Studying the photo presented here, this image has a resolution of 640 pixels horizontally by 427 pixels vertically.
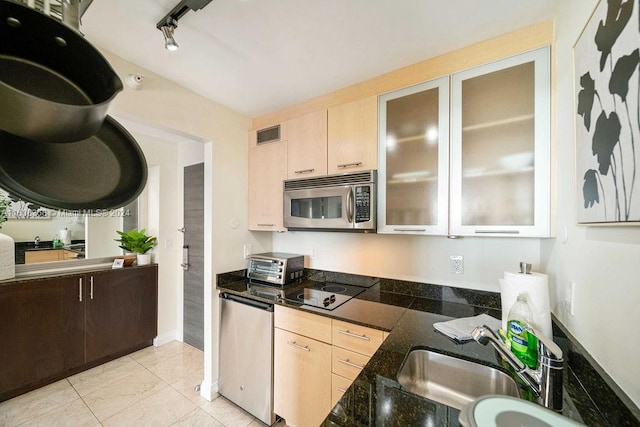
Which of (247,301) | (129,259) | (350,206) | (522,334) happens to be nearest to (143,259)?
(129,259)

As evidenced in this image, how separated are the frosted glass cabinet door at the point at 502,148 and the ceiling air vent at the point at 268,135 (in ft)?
4.51

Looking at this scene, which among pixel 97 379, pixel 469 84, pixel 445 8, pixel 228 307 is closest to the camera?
pixel 445 8

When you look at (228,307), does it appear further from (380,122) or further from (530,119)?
(530,119)

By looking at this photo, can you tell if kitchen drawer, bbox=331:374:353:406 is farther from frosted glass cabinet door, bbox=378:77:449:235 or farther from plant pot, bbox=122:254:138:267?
plant pot, bbox=122:254:138:267

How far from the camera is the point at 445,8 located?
1.20 m

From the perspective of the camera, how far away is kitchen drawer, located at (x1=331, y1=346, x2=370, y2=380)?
4.64 ft

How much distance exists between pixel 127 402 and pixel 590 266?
3.09 meters

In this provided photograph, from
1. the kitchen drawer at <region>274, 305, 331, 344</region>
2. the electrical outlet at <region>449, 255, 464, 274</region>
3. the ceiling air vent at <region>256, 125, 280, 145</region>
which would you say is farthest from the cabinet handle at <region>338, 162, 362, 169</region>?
the kitchen drawer at <region>274, 305, 331, 344</region>

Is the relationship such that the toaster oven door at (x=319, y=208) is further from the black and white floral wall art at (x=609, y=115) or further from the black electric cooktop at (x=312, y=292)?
the black and white floral wall art at (x=609, y=115)

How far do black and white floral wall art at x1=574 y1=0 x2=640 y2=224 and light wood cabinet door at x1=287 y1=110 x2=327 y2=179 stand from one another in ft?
4.45

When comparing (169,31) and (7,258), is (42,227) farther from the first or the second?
(169,31)

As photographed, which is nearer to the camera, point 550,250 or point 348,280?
point 550,250

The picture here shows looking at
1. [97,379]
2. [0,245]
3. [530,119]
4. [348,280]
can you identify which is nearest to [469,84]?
[530,119]

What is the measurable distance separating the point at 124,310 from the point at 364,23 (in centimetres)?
342
